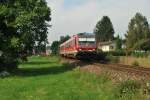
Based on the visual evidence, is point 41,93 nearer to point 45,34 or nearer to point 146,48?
point 45,34

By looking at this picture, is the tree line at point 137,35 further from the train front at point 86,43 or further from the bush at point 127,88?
the bush at point 127,88

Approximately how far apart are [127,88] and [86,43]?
3669 centimetres

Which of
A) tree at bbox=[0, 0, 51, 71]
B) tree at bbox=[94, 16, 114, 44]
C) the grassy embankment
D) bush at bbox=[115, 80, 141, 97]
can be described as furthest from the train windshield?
tree at bbox=[94, 16, 114, 44]

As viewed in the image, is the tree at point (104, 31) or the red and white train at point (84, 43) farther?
the tree at point (104, 31)

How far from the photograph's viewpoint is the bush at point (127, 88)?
1712 centimetres

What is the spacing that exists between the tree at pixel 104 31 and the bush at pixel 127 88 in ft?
569

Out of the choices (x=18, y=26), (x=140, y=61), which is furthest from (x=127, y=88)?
(x=140, y=61)

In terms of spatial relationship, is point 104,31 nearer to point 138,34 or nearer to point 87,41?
point 138,34

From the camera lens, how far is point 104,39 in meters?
194

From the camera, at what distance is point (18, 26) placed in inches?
1393

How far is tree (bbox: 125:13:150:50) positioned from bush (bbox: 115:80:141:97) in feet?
311

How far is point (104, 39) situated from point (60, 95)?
175 metres

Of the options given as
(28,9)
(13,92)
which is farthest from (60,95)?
(28,9)

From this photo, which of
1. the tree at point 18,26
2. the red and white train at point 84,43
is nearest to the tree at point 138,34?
the red and white train at point 84,43
